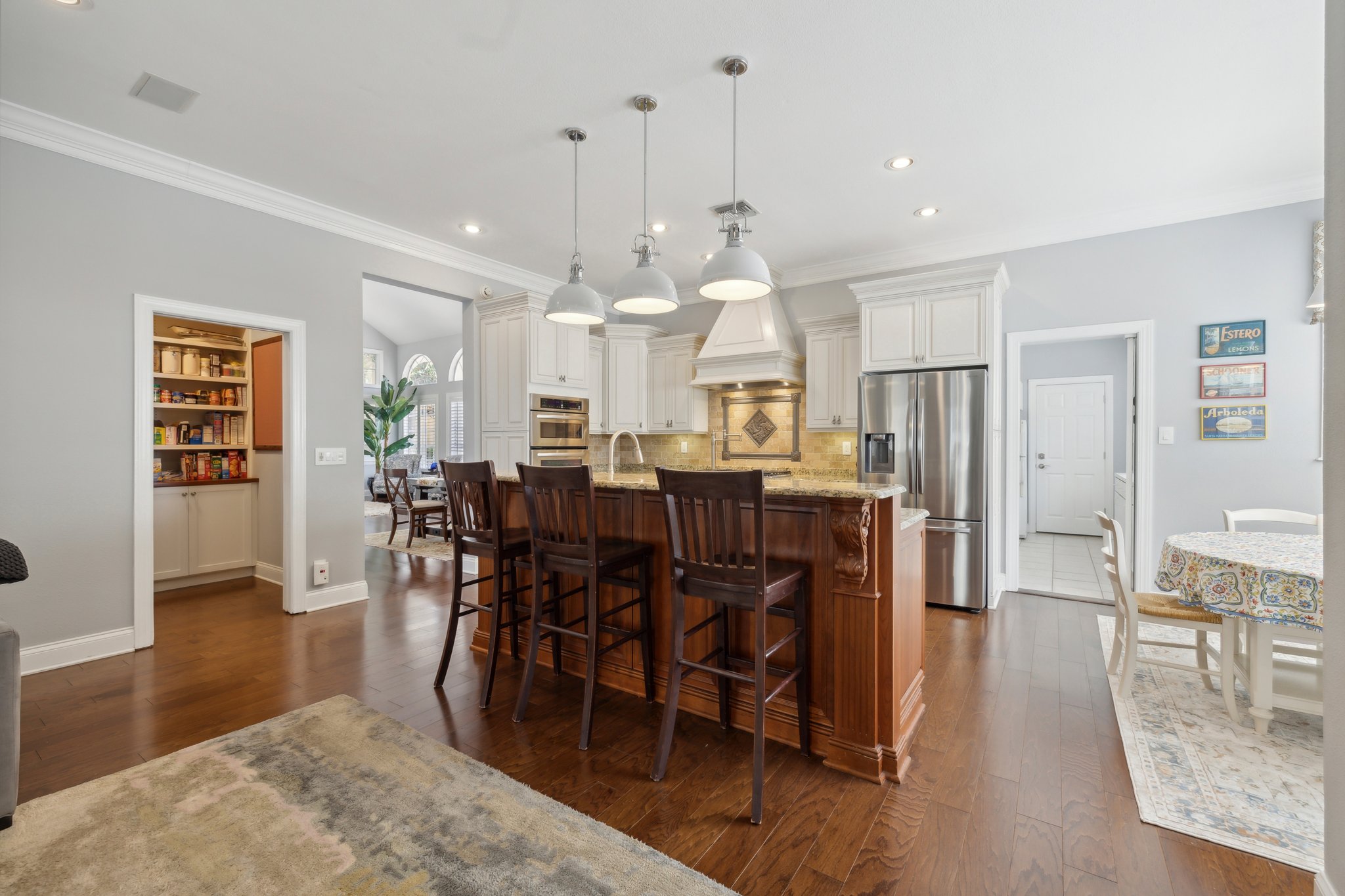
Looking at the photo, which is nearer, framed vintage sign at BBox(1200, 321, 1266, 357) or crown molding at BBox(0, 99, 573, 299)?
crown molding at BBox(0, 99, 573, 299)

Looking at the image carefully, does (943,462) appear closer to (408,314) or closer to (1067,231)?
(1067,231)

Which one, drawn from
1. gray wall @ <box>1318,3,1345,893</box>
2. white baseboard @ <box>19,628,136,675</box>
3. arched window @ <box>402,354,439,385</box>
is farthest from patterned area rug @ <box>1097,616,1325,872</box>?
arched window @ <box>402,354,439,385</box>

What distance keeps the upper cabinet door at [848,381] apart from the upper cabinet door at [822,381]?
3 centimetres

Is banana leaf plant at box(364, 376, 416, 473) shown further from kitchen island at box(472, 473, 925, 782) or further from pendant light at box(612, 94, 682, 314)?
kitchen island at box(472, 473, 925, 782)

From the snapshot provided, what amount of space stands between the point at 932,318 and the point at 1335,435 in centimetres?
345

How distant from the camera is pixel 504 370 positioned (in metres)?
5.22

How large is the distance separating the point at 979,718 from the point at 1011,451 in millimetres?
2925

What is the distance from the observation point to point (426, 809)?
6.36ft

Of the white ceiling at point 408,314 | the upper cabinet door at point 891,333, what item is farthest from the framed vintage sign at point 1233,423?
the white ceiling at point 408,314

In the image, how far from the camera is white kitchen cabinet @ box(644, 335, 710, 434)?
611cm

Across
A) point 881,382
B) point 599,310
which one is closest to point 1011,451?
point 881,382

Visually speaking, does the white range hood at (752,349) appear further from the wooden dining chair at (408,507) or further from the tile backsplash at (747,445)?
the wooden dining chair at (408,507)

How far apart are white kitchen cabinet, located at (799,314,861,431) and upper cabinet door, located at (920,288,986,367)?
2.14 feet

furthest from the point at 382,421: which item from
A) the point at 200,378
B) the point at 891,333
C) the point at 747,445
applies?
the point at 891,333
